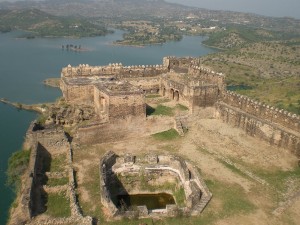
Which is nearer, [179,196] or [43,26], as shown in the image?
[179,196]

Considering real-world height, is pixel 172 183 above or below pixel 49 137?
below

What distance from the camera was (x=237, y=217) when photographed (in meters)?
15.0

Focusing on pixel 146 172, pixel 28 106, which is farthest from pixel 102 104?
pixel 28 106

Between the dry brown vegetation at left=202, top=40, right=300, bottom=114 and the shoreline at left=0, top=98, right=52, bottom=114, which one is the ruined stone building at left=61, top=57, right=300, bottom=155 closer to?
the shoreline at left=0, top=98, right=52, bottom=114

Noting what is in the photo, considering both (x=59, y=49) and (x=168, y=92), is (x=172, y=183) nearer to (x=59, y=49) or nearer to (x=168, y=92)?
(x=168, y=92)

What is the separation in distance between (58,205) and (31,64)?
186 ft

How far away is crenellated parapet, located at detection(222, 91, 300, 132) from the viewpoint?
21250 mm

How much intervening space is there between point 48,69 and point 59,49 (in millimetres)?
25394

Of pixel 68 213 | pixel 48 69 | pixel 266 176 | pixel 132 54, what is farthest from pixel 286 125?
pixel 132 54

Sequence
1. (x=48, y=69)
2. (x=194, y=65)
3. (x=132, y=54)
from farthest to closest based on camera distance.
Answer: (x=132, y=54) < (x=48, y=69) < (x=194, y=65)

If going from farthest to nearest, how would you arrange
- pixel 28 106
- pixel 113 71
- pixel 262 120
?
pixel 28 106 < pixel 113 71 < pixel 262 120

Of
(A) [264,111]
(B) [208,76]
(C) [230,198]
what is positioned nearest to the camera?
(C) [230,198]

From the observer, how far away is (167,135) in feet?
75.5

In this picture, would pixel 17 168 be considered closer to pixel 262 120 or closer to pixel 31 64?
pixel 262 120
